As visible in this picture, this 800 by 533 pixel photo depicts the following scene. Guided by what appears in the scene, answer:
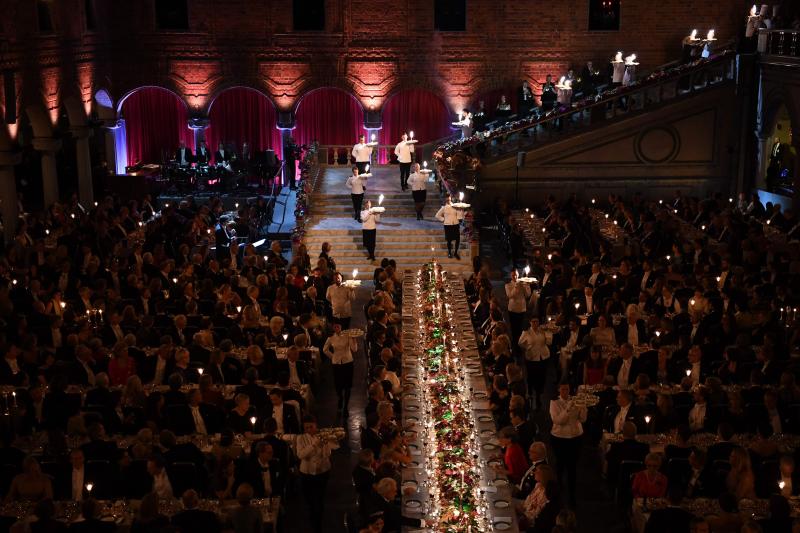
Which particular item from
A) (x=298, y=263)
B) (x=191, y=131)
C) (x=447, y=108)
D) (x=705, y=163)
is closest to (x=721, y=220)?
(x=705, y=163)

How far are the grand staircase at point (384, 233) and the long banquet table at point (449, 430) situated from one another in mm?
7193

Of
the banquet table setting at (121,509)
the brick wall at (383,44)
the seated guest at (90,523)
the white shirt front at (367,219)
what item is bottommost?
the banquet table setting at (121,509)

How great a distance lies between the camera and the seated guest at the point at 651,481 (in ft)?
37.5

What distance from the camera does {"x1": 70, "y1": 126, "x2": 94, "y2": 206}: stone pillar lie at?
31188 millimetres

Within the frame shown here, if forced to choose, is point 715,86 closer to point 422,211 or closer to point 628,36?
point 628,36

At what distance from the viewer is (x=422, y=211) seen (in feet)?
87.8

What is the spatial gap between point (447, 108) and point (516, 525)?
25625mm

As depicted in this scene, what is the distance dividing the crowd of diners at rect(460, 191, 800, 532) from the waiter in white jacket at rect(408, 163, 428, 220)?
3.90 metres

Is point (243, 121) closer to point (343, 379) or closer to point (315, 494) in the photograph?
point (343, 379)

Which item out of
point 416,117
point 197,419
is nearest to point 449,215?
point 197,419

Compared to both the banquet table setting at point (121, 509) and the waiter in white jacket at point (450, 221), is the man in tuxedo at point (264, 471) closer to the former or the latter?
the banquet table setting at point (121, 509)

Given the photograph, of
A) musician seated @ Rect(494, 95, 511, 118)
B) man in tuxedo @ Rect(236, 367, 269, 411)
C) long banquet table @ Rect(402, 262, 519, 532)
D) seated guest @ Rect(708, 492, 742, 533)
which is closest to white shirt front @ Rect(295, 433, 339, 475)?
long banquet table @ Rect(402, 262, 519, 532)

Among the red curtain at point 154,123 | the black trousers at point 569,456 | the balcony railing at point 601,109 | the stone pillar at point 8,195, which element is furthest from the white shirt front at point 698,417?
the red curtain at point 154,123

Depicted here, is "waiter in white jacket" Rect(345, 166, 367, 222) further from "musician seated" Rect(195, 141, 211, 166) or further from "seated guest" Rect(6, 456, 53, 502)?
"seated guest" Rect(6, 456, 53, 502)
